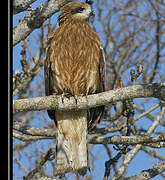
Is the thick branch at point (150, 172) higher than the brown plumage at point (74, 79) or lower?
lower

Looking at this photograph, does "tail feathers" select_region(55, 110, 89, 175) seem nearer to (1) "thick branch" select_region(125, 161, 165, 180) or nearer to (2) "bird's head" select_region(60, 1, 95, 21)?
(1) "thick branch" select_region(125, 161, 165, 180)

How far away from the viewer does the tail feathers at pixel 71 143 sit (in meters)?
4.11

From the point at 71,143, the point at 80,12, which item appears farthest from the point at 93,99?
the point at 80,12

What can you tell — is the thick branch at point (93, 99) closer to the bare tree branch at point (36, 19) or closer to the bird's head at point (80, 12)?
the bare tree branch at point (36, 19)

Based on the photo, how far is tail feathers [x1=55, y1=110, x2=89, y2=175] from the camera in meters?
4.11

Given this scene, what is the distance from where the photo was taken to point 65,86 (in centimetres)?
429

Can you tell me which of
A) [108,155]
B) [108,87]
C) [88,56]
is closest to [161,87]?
[88,56]

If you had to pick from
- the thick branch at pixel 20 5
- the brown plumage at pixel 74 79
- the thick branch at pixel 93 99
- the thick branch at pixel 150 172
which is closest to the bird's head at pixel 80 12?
the brown plumage at pixel 74 79

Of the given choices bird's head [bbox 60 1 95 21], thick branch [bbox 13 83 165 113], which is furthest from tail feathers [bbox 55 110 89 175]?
bird's head [bbox 60 1 95 21]

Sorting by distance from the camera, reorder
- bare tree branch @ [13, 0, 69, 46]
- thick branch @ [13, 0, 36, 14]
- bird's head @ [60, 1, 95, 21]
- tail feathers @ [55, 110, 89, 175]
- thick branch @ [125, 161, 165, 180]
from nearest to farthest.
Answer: thick branch @ [13, 0, 36, 14] < bare tree branch @ [13, 0, 69, 46] < thick branch @ [125, 161, 165, 180] < tail feathers @ [55, 110, 89, 175] < bird's head @ [60, 1, 95, 21]

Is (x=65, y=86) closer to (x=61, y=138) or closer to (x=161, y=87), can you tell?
(x=61, y=138)

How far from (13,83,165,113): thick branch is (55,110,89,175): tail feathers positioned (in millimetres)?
853

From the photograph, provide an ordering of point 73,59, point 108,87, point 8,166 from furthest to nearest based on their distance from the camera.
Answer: point 108,87 < point 73,59 < point 8,166

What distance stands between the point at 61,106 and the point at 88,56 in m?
1.05
